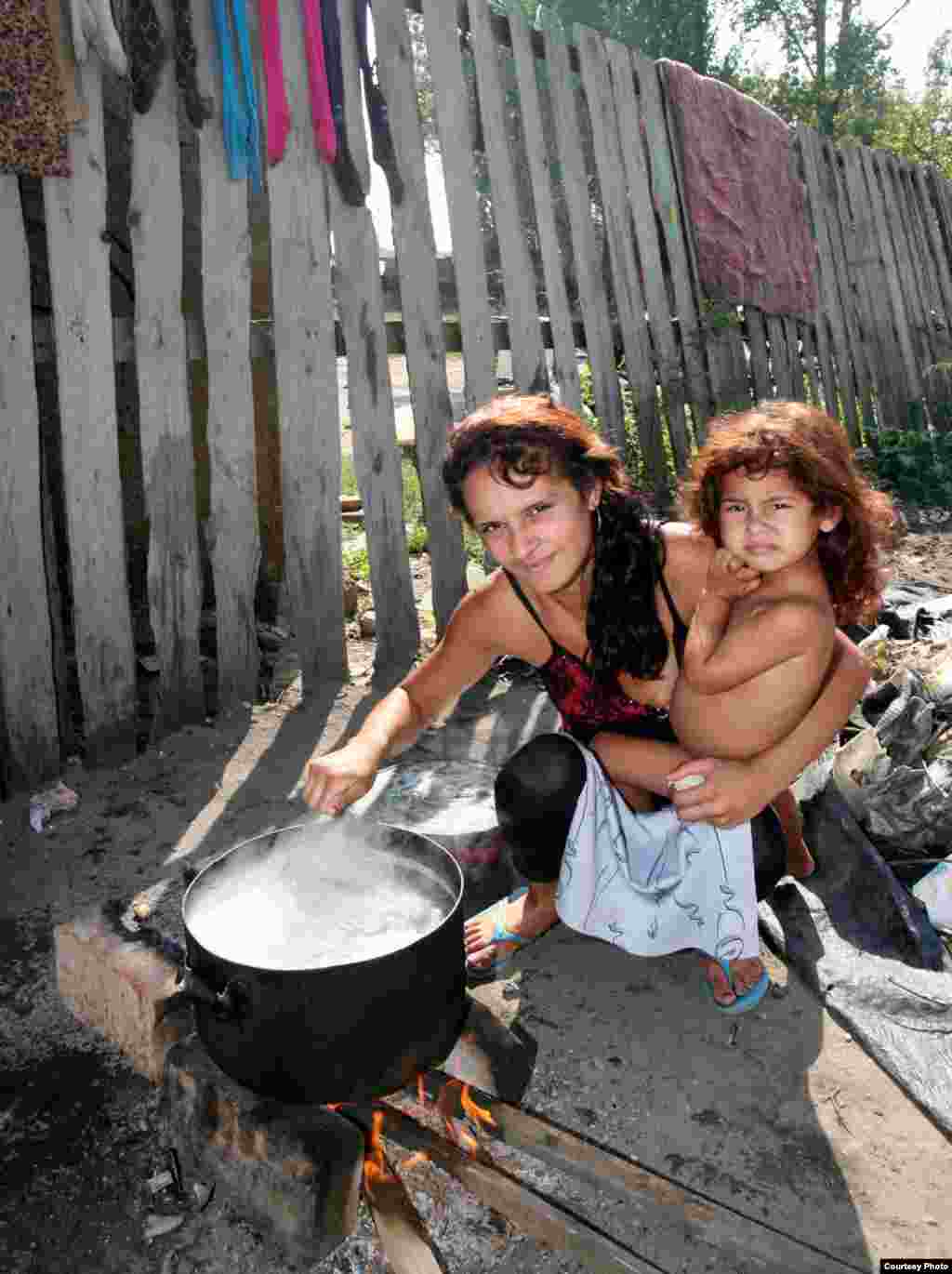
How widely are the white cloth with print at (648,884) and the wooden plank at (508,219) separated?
2.55m

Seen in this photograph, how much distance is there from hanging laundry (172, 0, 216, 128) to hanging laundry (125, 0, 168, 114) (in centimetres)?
5

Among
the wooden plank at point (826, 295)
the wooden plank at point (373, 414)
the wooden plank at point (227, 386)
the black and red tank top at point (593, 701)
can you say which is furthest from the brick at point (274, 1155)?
the wooden plank at point (826, 295)

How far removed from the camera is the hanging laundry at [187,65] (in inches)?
129

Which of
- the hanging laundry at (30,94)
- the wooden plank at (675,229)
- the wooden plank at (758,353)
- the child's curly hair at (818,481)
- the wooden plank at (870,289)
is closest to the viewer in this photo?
the child's curly hair at (818,481)

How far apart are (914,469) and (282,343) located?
5177 mm

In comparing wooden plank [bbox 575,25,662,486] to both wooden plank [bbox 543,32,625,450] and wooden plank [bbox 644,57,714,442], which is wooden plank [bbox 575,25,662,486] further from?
wooden plank [bbox 644,57,714,442]

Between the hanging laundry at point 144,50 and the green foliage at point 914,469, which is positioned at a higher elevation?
the hanging laundry at point 144,50

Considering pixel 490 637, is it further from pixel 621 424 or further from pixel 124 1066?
pixel 621 424

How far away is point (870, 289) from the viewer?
775 cm

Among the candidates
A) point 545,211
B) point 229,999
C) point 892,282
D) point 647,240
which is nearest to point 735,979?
point 229,999

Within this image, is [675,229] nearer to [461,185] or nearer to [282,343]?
[461,185]

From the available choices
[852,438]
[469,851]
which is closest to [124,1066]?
[469,851]

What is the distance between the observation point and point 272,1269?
1693 mm

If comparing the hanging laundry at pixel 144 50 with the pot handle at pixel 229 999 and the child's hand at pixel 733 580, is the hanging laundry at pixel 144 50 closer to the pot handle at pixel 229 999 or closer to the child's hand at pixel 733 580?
the child's hand at pixel 733 580
